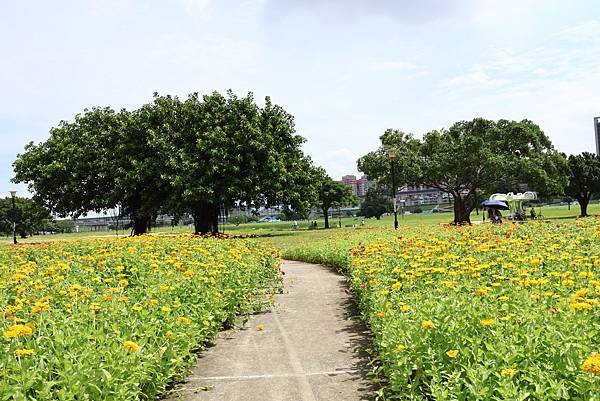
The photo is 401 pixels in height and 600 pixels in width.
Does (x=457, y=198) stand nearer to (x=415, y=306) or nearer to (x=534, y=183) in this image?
(x=534, y=183)

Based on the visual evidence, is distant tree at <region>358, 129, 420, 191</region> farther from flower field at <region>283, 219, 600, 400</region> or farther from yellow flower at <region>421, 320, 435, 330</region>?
yellow flower at <region>421, 320, 435, 330</region>

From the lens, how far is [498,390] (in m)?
2.82

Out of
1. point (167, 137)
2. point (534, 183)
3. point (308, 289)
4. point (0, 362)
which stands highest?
point (167, 137)

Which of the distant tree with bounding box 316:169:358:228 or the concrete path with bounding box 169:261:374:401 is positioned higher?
the distant tree with bounding box 316:169:358:228

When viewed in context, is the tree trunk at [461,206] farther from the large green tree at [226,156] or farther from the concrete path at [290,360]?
the concrete path at [290,360]

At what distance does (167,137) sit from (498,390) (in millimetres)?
26513

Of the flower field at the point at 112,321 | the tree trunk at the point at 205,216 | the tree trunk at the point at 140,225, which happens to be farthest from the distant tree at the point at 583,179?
the flower field at the point at 112,321

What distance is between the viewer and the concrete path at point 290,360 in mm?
4586

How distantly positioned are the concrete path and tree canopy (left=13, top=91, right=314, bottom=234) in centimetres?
1865

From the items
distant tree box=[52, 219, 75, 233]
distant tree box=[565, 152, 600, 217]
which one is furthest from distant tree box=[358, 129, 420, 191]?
distant tree box=[52, 219, 75, 233]

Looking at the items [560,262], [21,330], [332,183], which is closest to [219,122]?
[560,262]

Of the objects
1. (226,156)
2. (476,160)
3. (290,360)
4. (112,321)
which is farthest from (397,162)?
(112,321)

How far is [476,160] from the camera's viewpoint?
32750 mm

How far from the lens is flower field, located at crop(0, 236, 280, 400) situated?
3.17 meters
